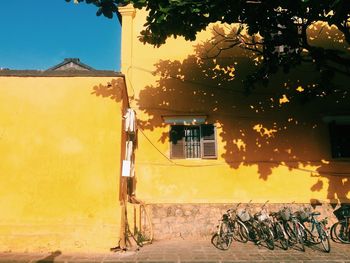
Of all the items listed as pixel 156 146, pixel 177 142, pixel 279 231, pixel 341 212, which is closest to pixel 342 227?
pixel 341 212

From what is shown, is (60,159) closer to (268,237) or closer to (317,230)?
(268,237)

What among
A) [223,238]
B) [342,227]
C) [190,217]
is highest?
[190,217]

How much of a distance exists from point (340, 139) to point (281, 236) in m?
4.39

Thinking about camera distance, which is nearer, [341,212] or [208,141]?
[341,212]

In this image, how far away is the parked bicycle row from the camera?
8430 millimetres

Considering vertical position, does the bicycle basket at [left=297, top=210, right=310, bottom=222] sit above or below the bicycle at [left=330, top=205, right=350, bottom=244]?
above

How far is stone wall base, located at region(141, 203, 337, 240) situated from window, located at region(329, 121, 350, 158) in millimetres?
1850

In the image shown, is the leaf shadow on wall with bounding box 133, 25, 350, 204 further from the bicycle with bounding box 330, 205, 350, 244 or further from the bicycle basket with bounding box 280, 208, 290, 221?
the bicycle basket with bounding box 280, 208, 290, 221

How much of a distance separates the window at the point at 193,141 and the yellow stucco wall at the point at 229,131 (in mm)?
241

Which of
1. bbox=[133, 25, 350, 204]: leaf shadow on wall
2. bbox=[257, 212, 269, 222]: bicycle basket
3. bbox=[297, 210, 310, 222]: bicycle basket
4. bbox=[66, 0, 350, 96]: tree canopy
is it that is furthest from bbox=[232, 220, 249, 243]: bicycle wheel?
bbox=[66, 0, 350, 96]: tree canopy

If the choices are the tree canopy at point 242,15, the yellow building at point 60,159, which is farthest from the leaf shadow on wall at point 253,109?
the yellow building at point 60,159

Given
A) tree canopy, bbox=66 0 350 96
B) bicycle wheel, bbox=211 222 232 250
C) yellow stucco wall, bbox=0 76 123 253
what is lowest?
bicycle wheel, bbox=211 222 232 250

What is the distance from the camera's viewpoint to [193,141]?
35.8ft

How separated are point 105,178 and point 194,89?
15.6 ft
